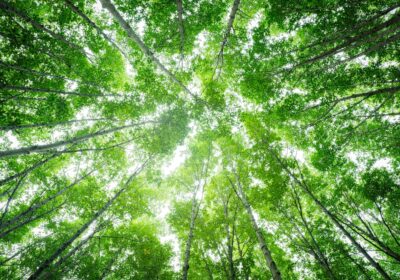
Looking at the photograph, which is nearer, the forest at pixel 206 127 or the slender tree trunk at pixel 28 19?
the slender tree trunk at pixel 28 19

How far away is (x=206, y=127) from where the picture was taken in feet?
31.7

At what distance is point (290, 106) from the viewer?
747 cm

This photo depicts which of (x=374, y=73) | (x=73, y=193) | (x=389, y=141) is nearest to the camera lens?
(x=374, y=73)

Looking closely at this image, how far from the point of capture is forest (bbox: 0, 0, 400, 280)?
6.82 metres

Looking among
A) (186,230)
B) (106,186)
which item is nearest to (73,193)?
(106,186)

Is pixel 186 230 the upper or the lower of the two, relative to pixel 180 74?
lower

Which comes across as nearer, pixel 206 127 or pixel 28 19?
pixel 28 19

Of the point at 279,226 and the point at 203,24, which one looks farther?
the point at 279,226

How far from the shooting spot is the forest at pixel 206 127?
6.82 m

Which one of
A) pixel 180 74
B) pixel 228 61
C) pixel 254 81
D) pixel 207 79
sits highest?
pixel 207 79

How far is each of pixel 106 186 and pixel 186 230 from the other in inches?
211

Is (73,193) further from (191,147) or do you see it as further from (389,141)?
(389,141)

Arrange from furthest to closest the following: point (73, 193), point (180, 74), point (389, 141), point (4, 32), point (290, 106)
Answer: point (73, 193)
point (180, 74)
point (389, 141)
point (290, 106)
point (4, 32)

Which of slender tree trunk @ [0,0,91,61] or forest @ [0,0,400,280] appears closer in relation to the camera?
slender tree trunk @ [0,0,91,61]
